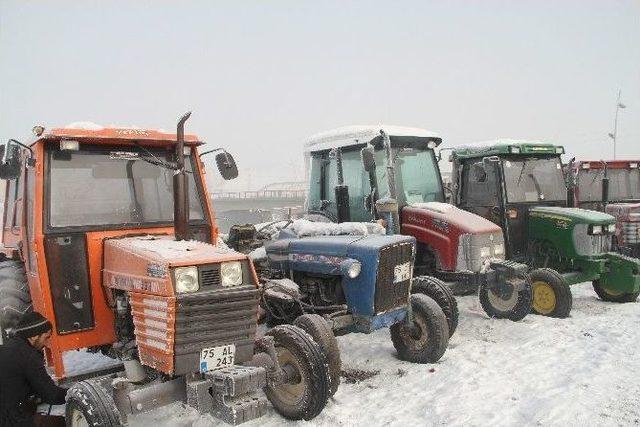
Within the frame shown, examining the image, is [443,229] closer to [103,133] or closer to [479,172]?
[479,172]

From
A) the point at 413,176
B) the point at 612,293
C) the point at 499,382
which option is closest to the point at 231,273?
the point at 499,382

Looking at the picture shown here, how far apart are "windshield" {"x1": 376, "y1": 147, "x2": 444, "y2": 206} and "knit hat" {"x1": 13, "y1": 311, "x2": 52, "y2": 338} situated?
4601 millimetres

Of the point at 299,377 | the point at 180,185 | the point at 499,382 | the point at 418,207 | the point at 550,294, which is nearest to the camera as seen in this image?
the point at 180,185

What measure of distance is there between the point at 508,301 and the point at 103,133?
5.66 m

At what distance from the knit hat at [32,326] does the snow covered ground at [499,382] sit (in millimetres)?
1246

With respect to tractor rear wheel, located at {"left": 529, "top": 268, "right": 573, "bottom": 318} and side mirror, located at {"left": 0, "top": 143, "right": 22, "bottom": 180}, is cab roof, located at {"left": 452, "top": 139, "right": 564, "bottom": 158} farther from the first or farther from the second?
side mirror, located at {"left": 0, "top": 143, "right": 22, "bottom": 180}

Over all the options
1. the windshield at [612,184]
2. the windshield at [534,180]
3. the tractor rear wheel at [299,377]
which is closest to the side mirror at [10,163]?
the tractor rear wheel at [299,377]

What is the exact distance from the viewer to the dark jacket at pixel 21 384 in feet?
11.2

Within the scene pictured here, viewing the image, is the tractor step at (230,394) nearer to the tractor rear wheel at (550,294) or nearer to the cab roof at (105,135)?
the cab roof at (105,135)

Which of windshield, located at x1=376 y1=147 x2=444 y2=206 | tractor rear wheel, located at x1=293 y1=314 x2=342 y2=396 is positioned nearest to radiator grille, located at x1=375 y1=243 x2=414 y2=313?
tractor rear wheel, located at x1=293 y1=314 x2=342 y2=396

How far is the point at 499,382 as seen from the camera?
4957mm

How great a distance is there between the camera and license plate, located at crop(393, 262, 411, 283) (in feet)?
16.6

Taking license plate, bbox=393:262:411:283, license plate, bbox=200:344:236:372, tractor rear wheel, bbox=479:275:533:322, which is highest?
license plate, bbox=393:262:411:283

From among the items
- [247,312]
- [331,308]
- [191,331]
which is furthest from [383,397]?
[191,331]
